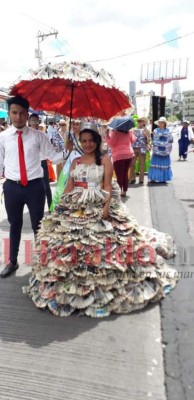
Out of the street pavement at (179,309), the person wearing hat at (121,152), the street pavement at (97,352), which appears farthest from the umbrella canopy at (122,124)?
the street pavement at (97,352)

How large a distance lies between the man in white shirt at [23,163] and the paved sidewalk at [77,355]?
3.13ft

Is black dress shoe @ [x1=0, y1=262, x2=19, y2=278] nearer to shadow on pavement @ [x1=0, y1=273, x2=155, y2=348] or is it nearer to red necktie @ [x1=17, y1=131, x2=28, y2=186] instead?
shadow on pavement @ [x1=0, y1=273, x2=155, y2=348]

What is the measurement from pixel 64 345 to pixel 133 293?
824 mm

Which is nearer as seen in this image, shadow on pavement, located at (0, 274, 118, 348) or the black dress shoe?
shadow on pavement, located at (0, 274, 118, 348)

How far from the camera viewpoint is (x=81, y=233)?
11.1 feet

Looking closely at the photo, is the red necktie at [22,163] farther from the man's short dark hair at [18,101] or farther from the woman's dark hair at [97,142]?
the woman's dark hair at [97,142]

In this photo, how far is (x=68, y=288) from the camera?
3.31 metres

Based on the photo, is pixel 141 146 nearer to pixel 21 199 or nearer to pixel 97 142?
pixel 21 199

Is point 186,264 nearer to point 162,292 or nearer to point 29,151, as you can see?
point 162,292

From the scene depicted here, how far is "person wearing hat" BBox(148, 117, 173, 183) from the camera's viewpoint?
997 centimetres

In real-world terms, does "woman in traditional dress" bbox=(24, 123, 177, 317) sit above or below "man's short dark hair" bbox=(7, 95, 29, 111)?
below

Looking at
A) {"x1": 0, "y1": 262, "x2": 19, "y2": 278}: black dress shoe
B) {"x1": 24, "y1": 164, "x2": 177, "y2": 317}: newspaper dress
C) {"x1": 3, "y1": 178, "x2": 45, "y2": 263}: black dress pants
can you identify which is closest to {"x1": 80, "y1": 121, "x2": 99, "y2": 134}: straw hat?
{"x1": 24, "y1": 164, "x2": 177, "y2": 317}: newspaper dress

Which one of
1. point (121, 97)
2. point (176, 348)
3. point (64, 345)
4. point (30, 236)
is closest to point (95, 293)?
point (64, 345)

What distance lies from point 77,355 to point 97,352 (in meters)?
0.15
